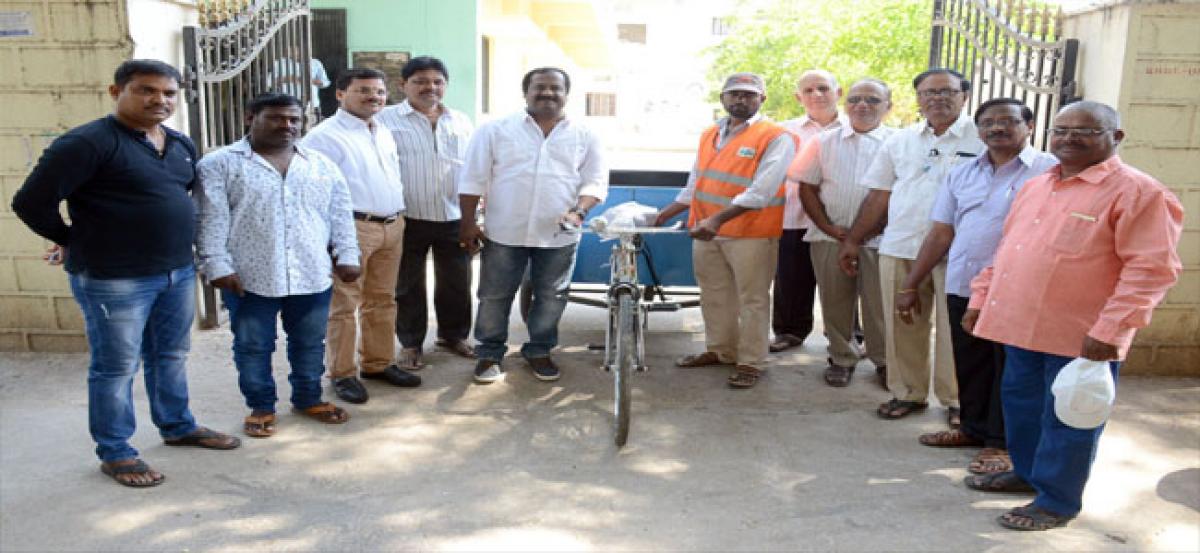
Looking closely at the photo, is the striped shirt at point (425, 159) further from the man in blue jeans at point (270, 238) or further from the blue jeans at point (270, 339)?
the blue jeans at point (270, 339)

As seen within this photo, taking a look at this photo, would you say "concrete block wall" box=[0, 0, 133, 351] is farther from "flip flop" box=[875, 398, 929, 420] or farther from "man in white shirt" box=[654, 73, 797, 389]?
"flip flop" box=[875, 398, 929, 420]

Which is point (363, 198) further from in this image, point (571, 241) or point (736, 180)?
point (736, 180)

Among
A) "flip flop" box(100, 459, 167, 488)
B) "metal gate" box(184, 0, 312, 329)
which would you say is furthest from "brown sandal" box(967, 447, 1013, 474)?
"metal gate" box(184, 0, 312, 329)

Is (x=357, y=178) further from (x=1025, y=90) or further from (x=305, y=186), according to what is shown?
(x=1025, y=90)

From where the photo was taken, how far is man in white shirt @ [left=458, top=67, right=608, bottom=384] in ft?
16.8

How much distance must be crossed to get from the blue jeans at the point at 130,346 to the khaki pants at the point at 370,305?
0.92 metres

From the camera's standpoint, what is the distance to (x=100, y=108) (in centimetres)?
555

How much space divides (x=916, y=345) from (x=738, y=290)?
1072 mm

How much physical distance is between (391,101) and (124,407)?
8.30 meters

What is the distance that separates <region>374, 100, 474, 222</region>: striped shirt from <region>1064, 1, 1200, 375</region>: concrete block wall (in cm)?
387

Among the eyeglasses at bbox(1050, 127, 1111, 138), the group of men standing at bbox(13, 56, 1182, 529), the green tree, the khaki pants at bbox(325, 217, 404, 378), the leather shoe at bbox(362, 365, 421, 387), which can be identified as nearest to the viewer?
the eyeglasses at bbox(1050, 127, 1111, 138)

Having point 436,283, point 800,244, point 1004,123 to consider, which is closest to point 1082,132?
point 1004,123

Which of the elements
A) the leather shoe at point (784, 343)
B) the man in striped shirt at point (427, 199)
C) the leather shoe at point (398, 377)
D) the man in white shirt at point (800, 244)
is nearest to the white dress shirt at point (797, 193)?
the man in white shirt at point (800, 244)

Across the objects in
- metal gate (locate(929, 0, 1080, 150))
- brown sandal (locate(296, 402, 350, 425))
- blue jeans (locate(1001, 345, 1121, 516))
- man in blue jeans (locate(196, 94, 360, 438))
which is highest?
metal gate (locate(929, 0, 1080, 150))
